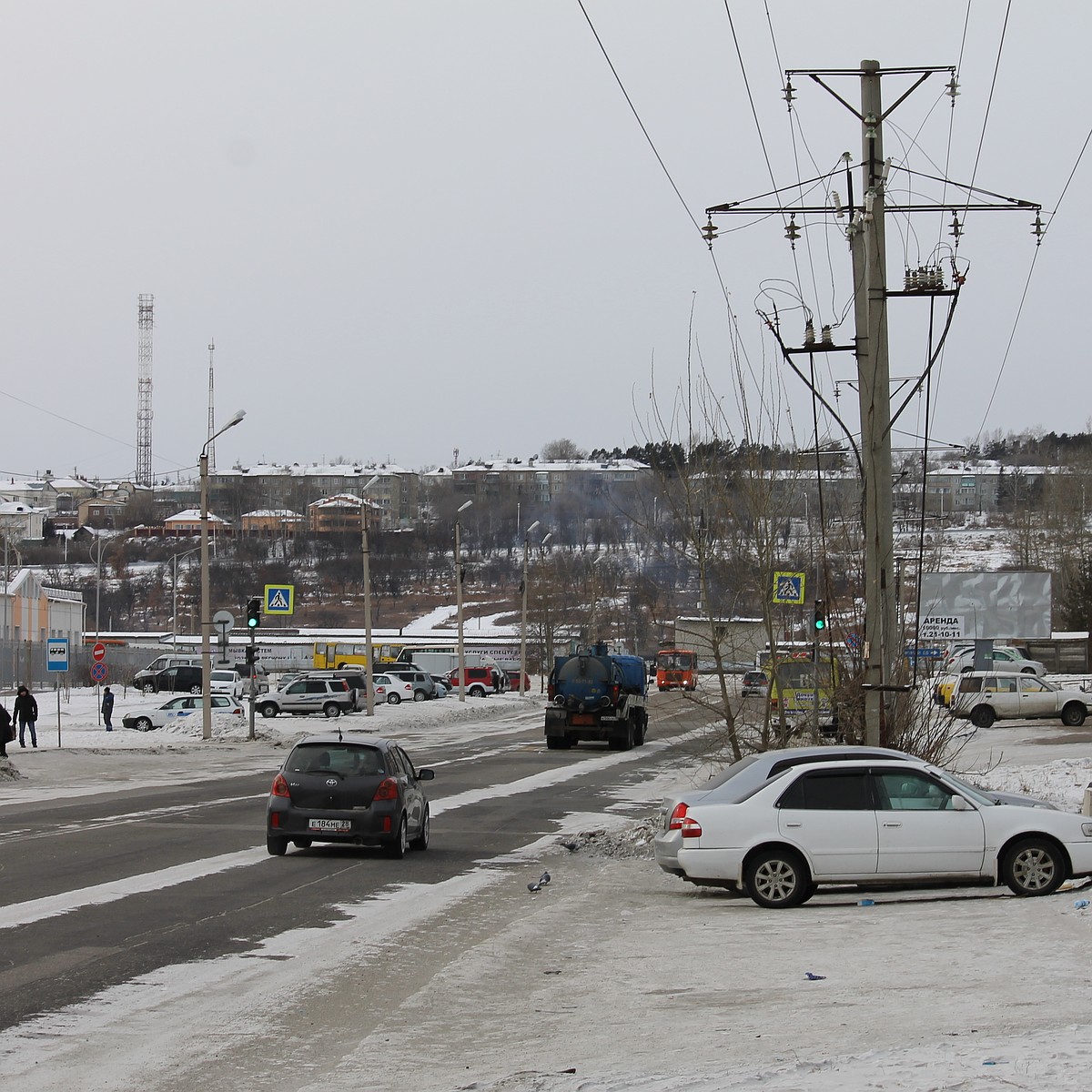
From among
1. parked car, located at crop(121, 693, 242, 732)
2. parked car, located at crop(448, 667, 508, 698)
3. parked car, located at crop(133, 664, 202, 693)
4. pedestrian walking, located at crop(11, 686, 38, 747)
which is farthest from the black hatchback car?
parked car, located at crop(448, 667, 508, 698)

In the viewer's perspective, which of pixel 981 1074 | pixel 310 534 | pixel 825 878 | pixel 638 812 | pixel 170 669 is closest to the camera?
pixel 981 1074

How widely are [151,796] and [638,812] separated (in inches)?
370

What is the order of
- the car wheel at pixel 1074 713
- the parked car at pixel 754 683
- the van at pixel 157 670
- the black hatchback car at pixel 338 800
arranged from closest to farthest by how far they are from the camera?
the black hatchback car at pixel 338 800, the parked car at pixel 754 683, the car wheel at pixel 1074 713, the van at pixel 157 670

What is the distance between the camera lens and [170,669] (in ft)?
236

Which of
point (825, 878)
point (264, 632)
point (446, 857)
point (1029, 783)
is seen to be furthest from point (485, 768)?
point (264, 632)

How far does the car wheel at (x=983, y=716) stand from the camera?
46.7m

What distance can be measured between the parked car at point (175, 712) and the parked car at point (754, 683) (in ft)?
96.3

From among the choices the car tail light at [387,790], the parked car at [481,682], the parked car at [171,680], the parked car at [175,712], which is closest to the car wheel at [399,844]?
the car tail light at [387,790]

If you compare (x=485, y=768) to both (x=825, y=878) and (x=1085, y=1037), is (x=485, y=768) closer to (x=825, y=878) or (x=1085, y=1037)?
(x=825, y=878)

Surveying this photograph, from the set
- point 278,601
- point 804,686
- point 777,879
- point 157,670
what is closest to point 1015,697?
point 278,601

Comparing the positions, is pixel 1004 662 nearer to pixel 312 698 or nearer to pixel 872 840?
pixel 312 698

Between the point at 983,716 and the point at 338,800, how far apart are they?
35246mm

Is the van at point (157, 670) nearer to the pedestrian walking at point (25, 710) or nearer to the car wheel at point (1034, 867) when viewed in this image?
the pedestrian walking at point (25, 710)

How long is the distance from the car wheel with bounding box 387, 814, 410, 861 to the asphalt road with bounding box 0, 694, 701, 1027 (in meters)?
0.15
